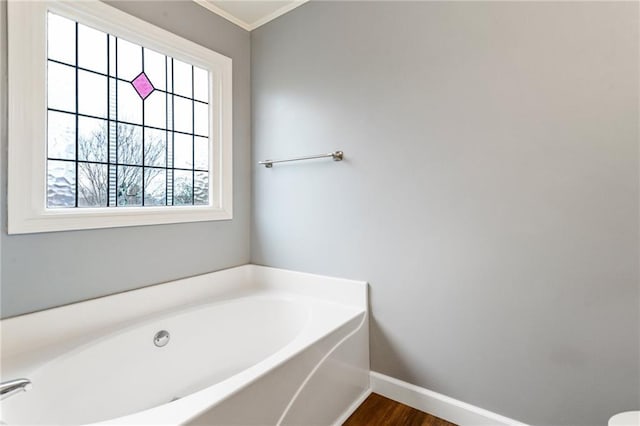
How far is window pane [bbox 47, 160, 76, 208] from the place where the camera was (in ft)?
4.68

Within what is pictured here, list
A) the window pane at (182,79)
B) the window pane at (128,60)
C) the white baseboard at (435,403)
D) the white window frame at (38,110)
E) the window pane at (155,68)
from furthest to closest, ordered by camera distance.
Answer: the window pane at (182,79) → the window pane at (155,68) → the window pane at (128,60) → the white baseboard at (435,403) → the white window frame at (38,110)

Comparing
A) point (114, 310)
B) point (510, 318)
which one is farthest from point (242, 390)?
point (510, 318)

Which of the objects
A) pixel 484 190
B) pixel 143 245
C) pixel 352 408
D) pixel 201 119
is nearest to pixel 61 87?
pixel 201 119

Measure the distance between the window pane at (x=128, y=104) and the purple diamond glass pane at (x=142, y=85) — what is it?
29 millimetres

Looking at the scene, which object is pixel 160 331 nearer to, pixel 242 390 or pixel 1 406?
pixel 1 406

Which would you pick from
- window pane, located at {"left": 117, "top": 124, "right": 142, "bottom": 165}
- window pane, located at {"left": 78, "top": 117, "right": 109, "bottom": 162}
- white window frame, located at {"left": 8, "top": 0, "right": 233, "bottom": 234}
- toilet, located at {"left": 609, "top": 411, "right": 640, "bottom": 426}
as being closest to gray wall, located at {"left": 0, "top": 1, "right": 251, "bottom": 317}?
white window frame, located at {"left": 8, "top": 0, "right": 233, "bottom": 234}

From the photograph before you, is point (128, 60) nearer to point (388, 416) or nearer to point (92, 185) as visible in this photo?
point (92, 185)

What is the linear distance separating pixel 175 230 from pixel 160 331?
601 millimetres

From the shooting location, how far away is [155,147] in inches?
72.7

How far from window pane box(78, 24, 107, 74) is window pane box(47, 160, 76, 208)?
1.76 ft

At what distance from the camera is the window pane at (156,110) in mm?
1801

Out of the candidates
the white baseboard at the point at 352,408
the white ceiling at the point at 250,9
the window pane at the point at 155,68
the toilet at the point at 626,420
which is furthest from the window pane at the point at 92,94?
the toilet at the point at 626,420

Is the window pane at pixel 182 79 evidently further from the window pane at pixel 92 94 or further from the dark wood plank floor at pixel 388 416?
the dark wood plank floor at pixel 388 416

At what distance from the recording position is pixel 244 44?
228 cm
